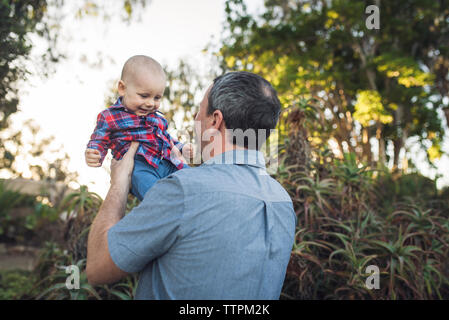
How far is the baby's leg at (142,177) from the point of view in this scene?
1694 mm

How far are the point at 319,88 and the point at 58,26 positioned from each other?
8468 mm

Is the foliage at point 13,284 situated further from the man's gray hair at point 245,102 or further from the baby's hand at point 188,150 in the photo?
the man's gray hair at point 245,102

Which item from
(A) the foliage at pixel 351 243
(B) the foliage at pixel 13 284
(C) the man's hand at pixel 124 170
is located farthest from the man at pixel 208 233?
(B) the foliage at pixel 13 284

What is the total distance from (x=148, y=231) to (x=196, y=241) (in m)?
0.16

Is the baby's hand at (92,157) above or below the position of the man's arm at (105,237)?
above

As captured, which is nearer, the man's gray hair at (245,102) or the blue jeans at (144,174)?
the man's gray hair at (245,102)

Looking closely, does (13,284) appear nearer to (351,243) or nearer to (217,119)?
(351,243)

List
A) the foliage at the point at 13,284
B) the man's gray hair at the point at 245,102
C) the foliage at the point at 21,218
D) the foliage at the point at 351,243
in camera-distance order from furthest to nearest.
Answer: the foliage at the point at 21,218 → the foliage at the point at 13,284 → the foliage at the point at 351,243 → the man's gray hair at the point at 245,102

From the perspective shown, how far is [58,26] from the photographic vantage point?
4.76 m

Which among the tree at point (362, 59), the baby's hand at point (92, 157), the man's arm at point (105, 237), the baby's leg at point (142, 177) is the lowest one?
the man's arm at point (105, 237)

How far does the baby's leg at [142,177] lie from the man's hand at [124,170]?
0.23 ft

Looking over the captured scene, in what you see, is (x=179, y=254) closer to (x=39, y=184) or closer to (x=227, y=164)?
(x=227, y=164)

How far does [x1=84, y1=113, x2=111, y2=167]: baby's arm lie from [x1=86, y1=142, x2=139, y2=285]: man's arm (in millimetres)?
236
